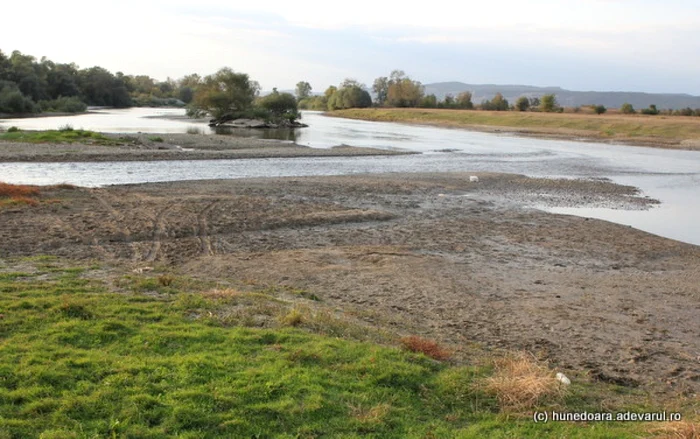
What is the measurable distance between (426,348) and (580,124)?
80.9 m

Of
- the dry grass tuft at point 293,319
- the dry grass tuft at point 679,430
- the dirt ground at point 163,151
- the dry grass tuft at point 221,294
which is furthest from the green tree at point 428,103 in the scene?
the dry grass tuft at point 679,430

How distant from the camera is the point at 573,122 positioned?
271ft

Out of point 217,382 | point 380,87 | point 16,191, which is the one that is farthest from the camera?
point 380,87

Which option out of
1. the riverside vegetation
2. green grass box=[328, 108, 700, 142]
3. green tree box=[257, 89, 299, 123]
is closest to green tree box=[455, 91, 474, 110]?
green grass box=[328, 108, 700, 142]

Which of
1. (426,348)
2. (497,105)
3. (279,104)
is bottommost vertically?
(426,348)

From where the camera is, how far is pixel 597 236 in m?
16.9

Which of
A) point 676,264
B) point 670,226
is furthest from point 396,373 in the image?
point 670,226

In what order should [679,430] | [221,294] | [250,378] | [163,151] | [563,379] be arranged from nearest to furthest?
[679,430] < [250,378] < [563,379] < [221,294] < [163,151]

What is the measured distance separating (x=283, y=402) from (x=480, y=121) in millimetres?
96963

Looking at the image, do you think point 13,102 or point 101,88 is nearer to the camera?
point 13,102

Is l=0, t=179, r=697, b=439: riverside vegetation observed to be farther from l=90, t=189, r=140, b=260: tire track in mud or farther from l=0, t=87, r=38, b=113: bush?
l=0, t=87, r=38, b=113: bush

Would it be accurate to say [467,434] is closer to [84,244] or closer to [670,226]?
[84,244]

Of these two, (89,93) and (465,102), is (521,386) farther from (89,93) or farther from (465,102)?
(465,102)

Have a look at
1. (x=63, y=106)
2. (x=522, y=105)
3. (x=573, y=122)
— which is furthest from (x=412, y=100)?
(x=63, y=106)
